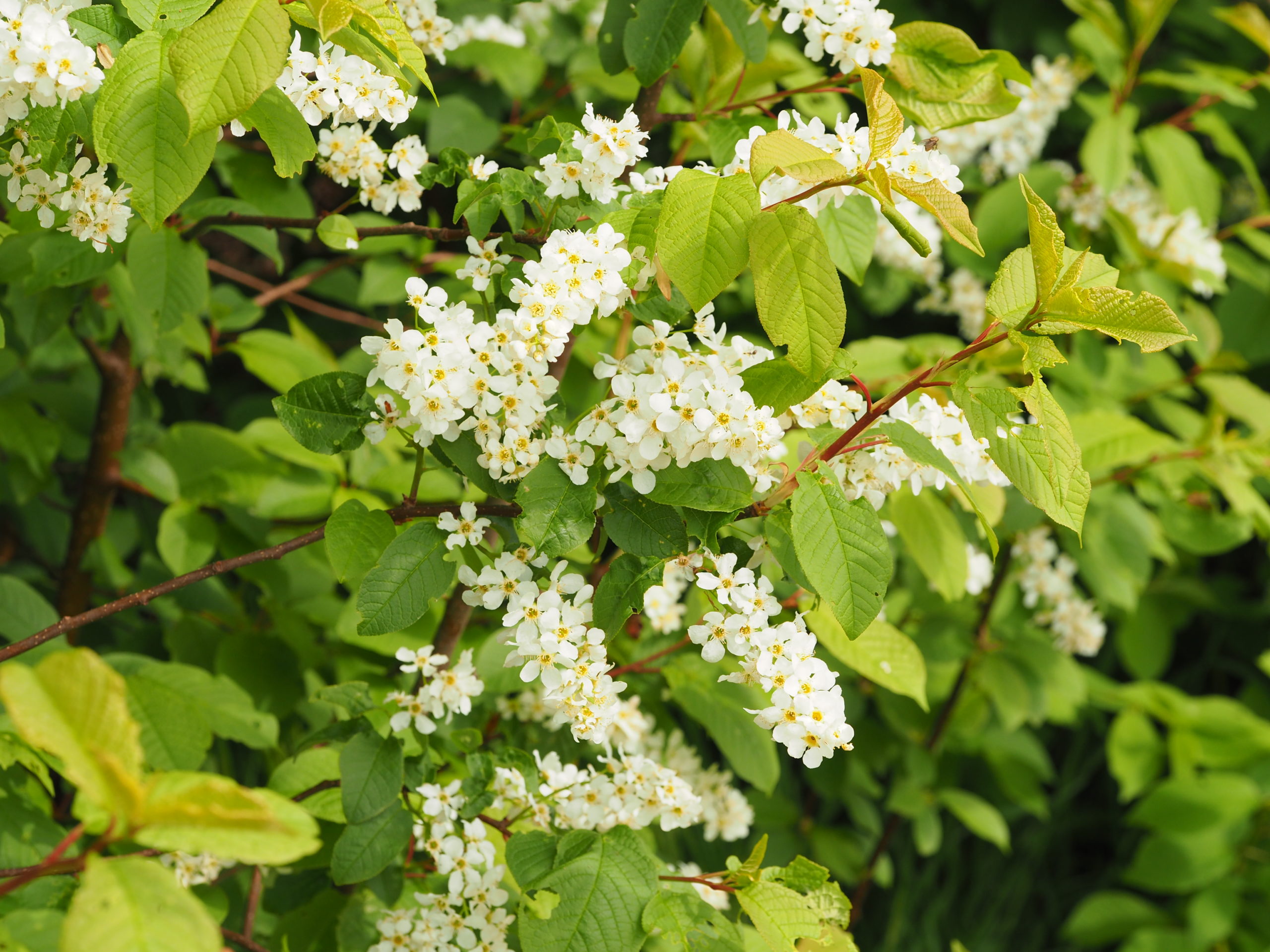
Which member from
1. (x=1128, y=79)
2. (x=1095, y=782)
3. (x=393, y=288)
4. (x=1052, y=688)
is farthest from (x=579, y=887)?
(x=1095, y=782)

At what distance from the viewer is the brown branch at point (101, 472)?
151 cm

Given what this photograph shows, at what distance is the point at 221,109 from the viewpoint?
0.73m

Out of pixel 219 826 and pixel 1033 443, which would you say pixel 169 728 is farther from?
pixel 1033 443

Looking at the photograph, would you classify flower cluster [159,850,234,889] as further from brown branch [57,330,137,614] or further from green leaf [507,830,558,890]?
brown branch [57,330,137,614]

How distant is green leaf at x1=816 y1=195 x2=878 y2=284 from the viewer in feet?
3.51

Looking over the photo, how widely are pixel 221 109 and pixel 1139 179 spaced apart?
6.18 ft

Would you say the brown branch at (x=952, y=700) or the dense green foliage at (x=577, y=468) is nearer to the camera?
the dense green foliage at (x=577, y=468)

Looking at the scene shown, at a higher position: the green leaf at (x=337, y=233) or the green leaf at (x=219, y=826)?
the green leaf at (x=337, y=233)

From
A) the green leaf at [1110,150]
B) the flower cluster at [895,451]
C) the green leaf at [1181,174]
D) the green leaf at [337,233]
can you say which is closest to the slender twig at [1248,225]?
the green leaf at [1181,174]

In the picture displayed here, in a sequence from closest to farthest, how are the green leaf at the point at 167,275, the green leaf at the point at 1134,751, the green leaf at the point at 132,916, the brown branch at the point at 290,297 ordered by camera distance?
the green leaf at the point at 132,916 < the green leaf at the point at 167,275 < the brown branch at the point at 290,297 < the green leaf at the point at 1134,751

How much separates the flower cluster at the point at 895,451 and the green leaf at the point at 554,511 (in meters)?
0.21

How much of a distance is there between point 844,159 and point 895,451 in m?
0.24

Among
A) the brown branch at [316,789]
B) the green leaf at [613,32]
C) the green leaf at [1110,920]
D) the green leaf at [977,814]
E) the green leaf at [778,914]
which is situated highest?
the green leaf at [613,32]

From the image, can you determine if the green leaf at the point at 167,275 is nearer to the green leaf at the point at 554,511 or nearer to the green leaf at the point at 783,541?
the green leaf at the point at 554,511
